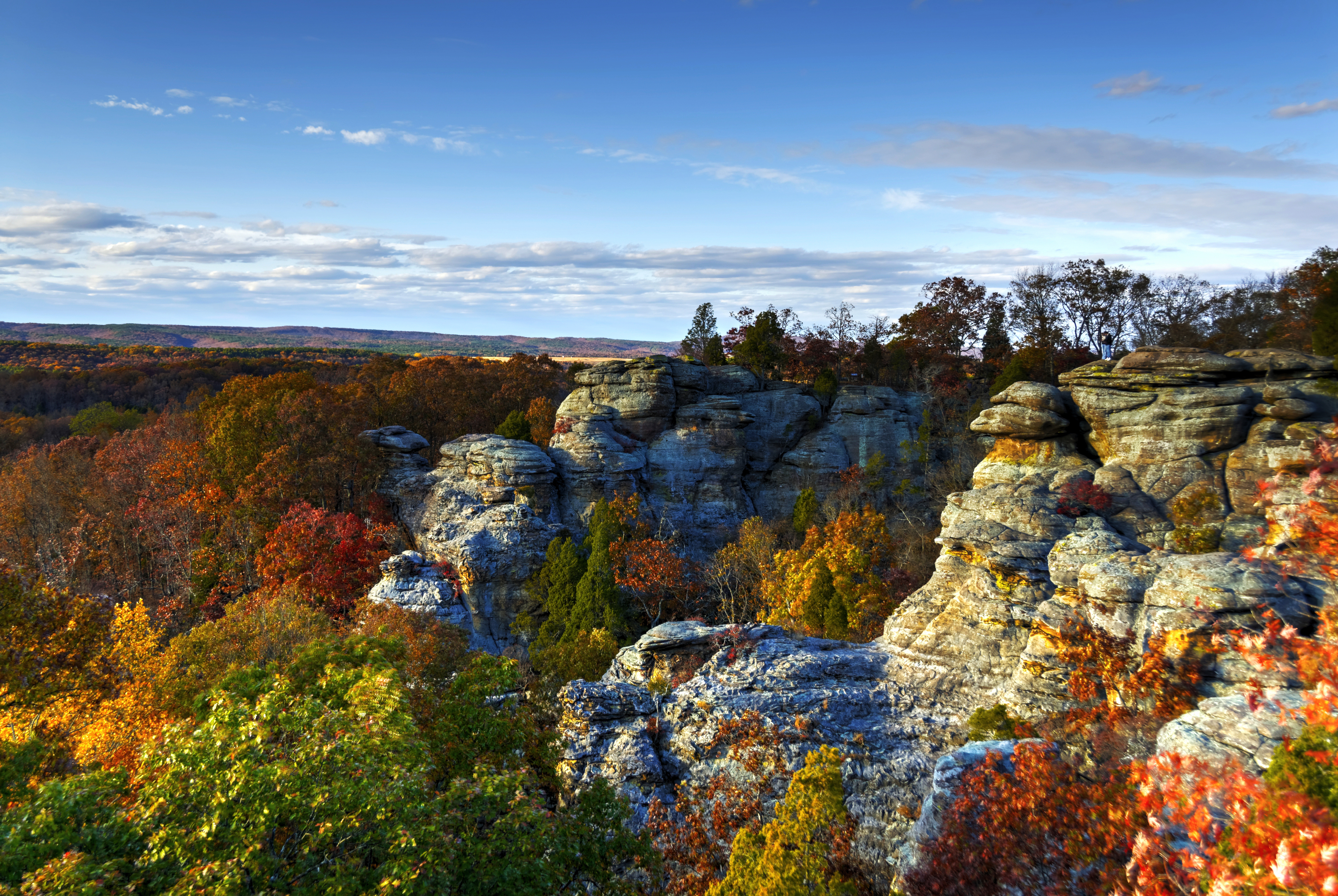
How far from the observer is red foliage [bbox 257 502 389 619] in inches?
1433

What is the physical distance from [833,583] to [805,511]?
35.9 feet

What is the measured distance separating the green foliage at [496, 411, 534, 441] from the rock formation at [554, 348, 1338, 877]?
92.9ft

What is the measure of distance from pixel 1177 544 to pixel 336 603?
39.3 metres

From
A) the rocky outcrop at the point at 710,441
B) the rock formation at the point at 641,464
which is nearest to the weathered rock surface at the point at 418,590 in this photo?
the rock formation at the point at 641,464

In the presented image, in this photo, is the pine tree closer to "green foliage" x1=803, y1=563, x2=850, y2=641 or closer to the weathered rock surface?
"green foliage" x1=803, y1=563, x2=850, y2=641

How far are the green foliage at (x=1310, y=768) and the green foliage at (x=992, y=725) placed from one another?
10831mm

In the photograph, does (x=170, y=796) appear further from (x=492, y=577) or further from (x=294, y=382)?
(x=294, y=382)

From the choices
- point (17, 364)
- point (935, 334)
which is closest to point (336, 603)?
point (935, 334)

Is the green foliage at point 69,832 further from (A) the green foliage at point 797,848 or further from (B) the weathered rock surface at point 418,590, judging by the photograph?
(B) the weathered rock surface at point 418,590

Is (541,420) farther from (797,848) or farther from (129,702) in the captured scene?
(797,848)

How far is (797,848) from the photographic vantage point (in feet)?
38.9

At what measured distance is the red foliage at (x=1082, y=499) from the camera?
2433 cm

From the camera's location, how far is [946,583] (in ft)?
77.9

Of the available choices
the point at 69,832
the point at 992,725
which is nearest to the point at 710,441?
the point at 992,725
